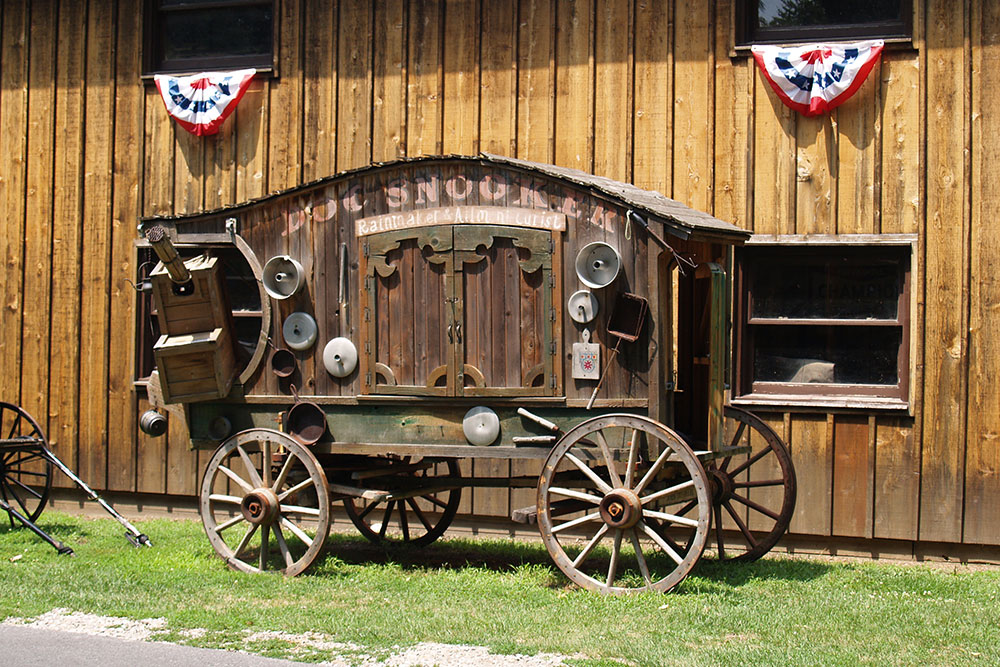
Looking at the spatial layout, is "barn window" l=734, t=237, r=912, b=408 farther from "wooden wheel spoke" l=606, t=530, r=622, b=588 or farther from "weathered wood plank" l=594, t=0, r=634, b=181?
"wooden wheel spoke" l=606, t=530, r=622, b=588

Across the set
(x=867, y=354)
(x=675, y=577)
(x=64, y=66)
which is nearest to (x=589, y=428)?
(x=675, y=577)

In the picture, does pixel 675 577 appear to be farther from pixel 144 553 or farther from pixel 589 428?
pixel 144 553

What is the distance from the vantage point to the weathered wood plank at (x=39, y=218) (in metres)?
11.4

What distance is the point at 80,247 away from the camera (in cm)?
1126

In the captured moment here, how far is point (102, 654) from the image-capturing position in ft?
19.7

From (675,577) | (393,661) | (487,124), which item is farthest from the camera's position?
(487,124)

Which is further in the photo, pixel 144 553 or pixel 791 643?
pixel 144 553

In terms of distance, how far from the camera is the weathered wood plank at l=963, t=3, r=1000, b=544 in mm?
9125

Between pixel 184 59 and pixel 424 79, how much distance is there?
8.32ft

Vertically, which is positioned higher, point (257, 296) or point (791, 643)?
point (257, 296)

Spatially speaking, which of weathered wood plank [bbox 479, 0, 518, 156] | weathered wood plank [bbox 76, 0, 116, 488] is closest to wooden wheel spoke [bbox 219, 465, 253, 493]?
weathered wood plank [bbox 76, 0, 116, 488]

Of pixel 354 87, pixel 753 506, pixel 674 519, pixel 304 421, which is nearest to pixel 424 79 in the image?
pixel 354 87

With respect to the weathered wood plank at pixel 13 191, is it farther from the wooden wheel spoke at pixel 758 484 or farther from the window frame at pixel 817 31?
the wooden wheel spoke at pixel 758 484

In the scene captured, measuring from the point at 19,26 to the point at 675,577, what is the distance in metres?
8.67
